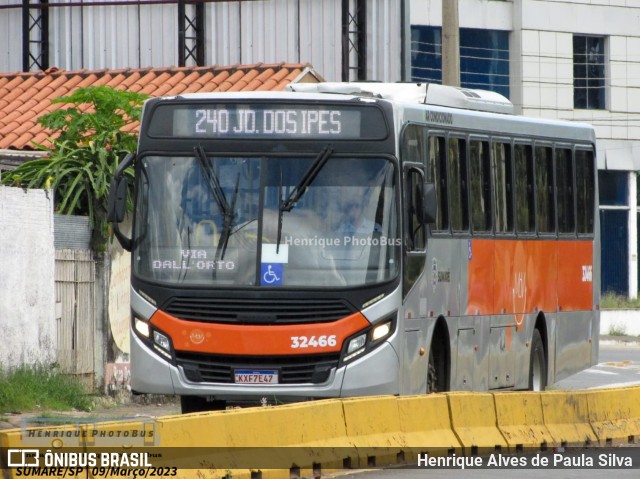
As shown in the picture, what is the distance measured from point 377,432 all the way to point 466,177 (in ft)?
16.4

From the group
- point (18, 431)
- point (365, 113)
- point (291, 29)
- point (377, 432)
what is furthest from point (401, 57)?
point (18, 431)

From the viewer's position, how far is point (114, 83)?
31.6m

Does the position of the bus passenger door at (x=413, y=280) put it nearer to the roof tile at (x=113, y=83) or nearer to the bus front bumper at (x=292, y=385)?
the bus front bumper at (x=292, y=385)

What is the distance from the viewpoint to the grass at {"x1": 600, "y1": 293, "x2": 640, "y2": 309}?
43.4 m

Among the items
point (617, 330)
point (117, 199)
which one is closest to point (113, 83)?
point (617, 330)

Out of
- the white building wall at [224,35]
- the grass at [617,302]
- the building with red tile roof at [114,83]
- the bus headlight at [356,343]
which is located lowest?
the grass at [617,302]

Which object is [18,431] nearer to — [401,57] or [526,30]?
[401,57]

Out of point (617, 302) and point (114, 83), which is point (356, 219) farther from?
point (617, 302)

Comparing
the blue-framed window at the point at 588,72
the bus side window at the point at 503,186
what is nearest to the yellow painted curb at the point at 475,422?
the bus side window at the point at 503,186

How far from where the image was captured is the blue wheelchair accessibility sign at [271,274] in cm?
1608

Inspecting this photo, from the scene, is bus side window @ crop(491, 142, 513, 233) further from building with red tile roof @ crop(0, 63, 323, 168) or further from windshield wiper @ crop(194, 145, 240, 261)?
building with red tile roof @ crop(0, 63, 323, 168)

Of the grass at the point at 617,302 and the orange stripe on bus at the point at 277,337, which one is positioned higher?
the orange stripe on bus at the point at 277,337

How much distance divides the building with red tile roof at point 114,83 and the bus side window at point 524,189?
9.24 m

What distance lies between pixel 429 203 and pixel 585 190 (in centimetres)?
663
